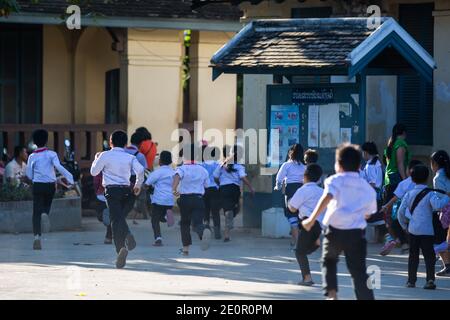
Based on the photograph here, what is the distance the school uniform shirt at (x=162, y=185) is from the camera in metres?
16.8

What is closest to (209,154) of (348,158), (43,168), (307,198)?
(43,168)

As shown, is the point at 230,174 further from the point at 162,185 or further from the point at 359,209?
the point at 359,209

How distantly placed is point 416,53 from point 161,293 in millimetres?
5907

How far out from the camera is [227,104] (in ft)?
80.2

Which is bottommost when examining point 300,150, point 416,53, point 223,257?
point 223,257

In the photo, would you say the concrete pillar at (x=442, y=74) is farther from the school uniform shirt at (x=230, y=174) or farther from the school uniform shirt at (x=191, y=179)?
the school uniform shirt at (x=191, y=179)

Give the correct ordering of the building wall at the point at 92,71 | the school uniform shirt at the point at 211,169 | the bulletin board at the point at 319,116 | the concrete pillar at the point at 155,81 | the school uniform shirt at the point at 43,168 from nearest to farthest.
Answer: the school uniform shirt at the point at 43,168
the bulletin board at the point at 319,116
the school uniform shirt at the point at 211,169
the concrete pillar at the point at 155,81
the building wall at the point at 92,71

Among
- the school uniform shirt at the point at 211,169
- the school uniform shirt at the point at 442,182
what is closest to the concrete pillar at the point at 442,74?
the school uniform shirt at the point at 211,169

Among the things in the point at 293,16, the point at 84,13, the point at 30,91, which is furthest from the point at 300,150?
the point at 30,91

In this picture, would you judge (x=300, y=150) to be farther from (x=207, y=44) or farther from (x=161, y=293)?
(x=207, y=44)

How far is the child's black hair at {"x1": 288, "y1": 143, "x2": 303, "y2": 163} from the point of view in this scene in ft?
52.9

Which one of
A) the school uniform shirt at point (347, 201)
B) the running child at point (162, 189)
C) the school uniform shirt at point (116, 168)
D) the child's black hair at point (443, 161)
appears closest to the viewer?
the school uniform shirt at point (347, 201)

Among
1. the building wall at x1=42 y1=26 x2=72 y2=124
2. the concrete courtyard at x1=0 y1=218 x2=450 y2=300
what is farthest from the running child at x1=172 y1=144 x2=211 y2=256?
the building wall at x1=42 y1=26 x2=72 y2=124

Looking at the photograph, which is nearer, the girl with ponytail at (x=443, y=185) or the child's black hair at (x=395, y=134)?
the girl with ponytail at (x=443, y=185)
